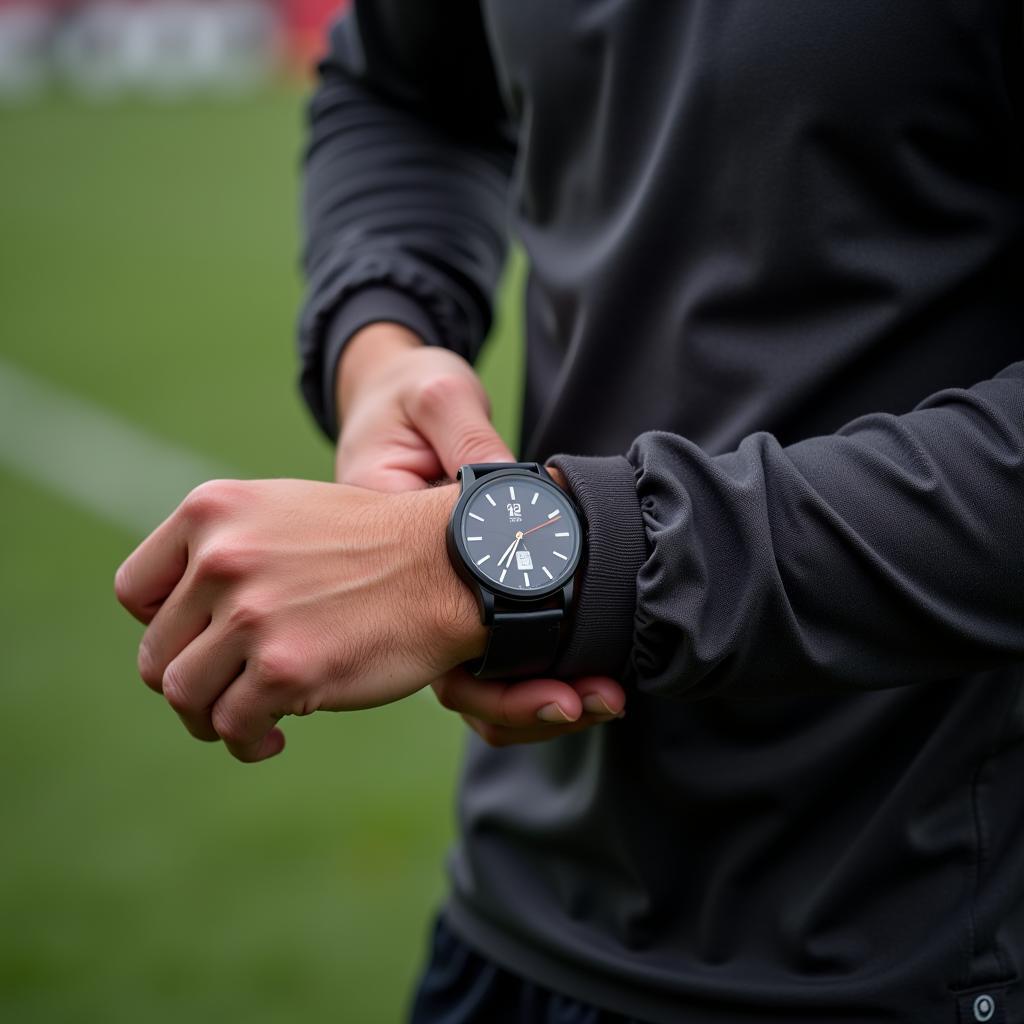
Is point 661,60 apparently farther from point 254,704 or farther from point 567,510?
point 254,704

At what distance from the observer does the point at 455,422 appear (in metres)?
1.44

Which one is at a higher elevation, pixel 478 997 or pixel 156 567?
pixel 156 567

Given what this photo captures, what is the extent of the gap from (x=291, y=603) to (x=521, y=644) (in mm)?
210

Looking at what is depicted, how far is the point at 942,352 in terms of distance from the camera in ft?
4.42

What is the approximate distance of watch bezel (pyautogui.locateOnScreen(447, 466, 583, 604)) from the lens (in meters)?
1.20

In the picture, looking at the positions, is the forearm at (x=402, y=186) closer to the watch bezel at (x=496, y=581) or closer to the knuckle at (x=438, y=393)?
the knuckle at (x=438, y=393)

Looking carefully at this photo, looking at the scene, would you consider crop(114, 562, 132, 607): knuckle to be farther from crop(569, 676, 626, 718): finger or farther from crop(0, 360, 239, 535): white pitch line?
crop(0, 360, 239, 535): white pitch line

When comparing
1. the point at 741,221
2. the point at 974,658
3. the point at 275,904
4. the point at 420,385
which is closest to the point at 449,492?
the point at 420,385

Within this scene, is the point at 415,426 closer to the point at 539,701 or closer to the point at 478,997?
the point at 539,701

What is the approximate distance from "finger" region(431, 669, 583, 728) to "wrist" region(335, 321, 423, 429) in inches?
18.9

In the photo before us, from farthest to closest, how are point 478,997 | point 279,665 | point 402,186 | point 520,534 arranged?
point 402,186 → point 478,997 → point 520,534 → point 279,665

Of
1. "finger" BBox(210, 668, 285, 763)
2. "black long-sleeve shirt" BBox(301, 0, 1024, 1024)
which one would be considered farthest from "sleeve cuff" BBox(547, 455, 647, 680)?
"finger" BBox(210, 668, 285, 763)

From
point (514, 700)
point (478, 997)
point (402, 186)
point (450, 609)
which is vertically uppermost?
point (402, 186)

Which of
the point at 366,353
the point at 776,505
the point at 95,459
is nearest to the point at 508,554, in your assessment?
the point at 776,505
